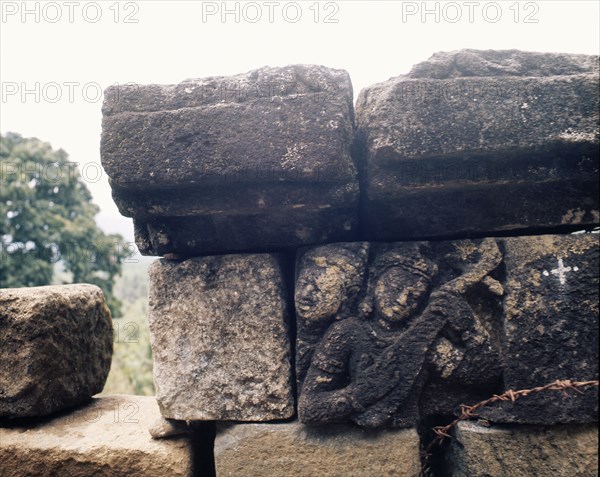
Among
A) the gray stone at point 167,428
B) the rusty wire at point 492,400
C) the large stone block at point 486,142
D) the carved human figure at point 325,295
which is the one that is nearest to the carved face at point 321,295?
the carved human figure at point 325,295

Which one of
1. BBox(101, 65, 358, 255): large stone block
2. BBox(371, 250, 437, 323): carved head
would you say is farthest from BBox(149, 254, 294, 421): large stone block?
BBox(371, 250, 437, 323): carved head

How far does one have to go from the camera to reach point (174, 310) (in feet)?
7.65

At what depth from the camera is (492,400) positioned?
2.03 m

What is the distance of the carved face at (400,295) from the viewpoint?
212 centimetres

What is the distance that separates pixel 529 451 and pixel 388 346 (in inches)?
25.8

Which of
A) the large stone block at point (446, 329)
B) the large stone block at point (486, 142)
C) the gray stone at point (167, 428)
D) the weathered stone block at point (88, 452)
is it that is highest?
the large stone block at point (486, 142)

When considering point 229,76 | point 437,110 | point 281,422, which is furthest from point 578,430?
point 229,76

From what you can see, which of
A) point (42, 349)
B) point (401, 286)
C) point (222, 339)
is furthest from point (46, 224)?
point (401, 286)

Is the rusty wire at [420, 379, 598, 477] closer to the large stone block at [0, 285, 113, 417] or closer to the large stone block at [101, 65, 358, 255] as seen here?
the large stone block at [101, 65, 358, 255]

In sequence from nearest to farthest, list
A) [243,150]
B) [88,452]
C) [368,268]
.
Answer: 1. [243,150]
2. [368,268]
3. [88,452]

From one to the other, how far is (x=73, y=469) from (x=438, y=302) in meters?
1.80

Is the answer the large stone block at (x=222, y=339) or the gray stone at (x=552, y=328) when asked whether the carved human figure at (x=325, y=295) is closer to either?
the large stone block at (x=222, y=339)

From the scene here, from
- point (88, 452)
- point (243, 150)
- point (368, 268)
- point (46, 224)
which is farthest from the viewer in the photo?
point (46, 224)

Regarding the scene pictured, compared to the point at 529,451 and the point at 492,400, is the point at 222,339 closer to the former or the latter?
the point at 492,400
